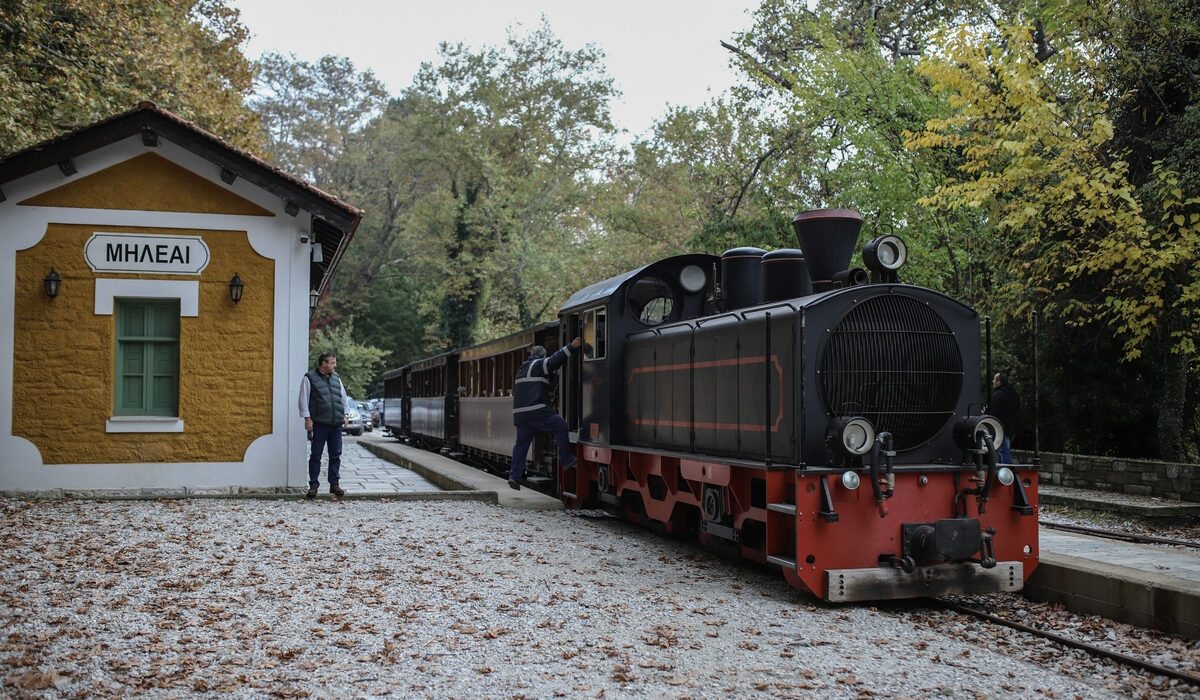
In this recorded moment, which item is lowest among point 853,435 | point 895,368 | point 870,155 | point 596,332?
point 853,435

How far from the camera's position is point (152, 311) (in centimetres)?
1283

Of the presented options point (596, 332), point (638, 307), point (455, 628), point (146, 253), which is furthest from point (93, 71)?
point (455, 628)

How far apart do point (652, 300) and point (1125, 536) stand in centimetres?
582

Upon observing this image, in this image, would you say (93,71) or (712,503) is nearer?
(712,503)

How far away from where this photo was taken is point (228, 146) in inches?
493

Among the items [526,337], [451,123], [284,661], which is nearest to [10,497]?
[526,337]

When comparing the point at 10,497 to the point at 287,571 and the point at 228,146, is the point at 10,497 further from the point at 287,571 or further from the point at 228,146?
the point at 287,571

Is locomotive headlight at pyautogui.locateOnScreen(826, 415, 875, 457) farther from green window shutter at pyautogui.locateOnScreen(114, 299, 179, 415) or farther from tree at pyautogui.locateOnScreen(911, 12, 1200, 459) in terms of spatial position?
green window shutter at pyautogui.locateOnScreen(114, 299, 179, 415)

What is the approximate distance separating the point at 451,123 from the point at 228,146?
27.7 m

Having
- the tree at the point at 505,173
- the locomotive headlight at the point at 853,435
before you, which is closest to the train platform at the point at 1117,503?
the locomotive headlight at the point at 853,435

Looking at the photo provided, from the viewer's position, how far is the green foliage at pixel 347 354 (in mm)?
47344

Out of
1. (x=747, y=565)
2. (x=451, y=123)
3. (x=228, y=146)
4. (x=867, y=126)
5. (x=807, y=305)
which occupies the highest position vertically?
(x=451, y=123)

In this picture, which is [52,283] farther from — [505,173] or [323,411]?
[505,173]

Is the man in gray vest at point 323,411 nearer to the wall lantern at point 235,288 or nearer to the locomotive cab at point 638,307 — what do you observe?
the wall lantern at point 235,288
